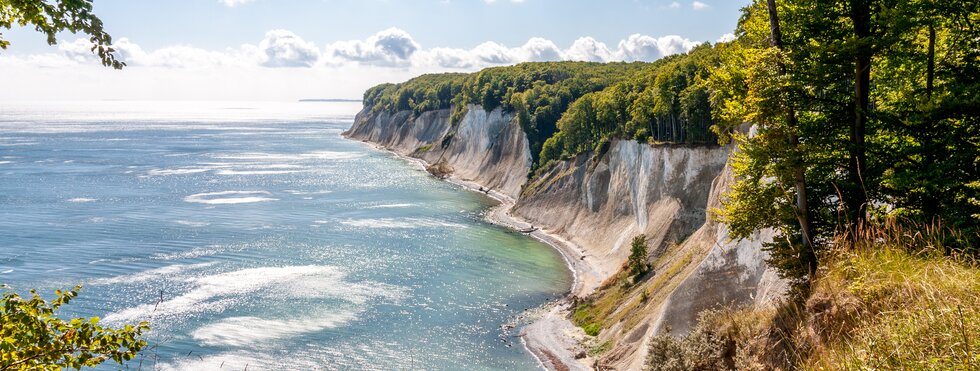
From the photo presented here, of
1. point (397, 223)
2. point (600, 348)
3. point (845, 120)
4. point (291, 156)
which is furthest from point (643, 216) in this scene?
point (291, 156)

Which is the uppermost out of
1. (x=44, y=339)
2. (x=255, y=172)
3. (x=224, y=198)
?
(x=44, y=339)

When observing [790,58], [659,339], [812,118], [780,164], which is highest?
[790,58]

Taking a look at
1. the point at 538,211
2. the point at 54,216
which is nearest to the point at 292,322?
the point at 538,211

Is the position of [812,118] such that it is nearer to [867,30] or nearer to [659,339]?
[867,30]

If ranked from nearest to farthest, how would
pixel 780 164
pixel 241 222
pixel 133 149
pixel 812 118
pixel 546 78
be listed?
pixel 780 164 → pixel 812 118 → pixel 241 222 → pixel 546 78 → pixel 133 149

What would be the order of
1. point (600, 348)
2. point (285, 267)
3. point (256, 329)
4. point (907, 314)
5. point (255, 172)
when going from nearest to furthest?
point (907, 314) → point (600, 348) → point (256, 329) → point (285, 267) → point (255, 172)

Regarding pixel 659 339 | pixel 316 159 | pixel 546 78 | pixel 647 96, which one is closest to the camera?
pixel 659 339

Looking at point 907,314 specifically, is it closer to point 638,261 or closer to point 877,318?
point 877,318
